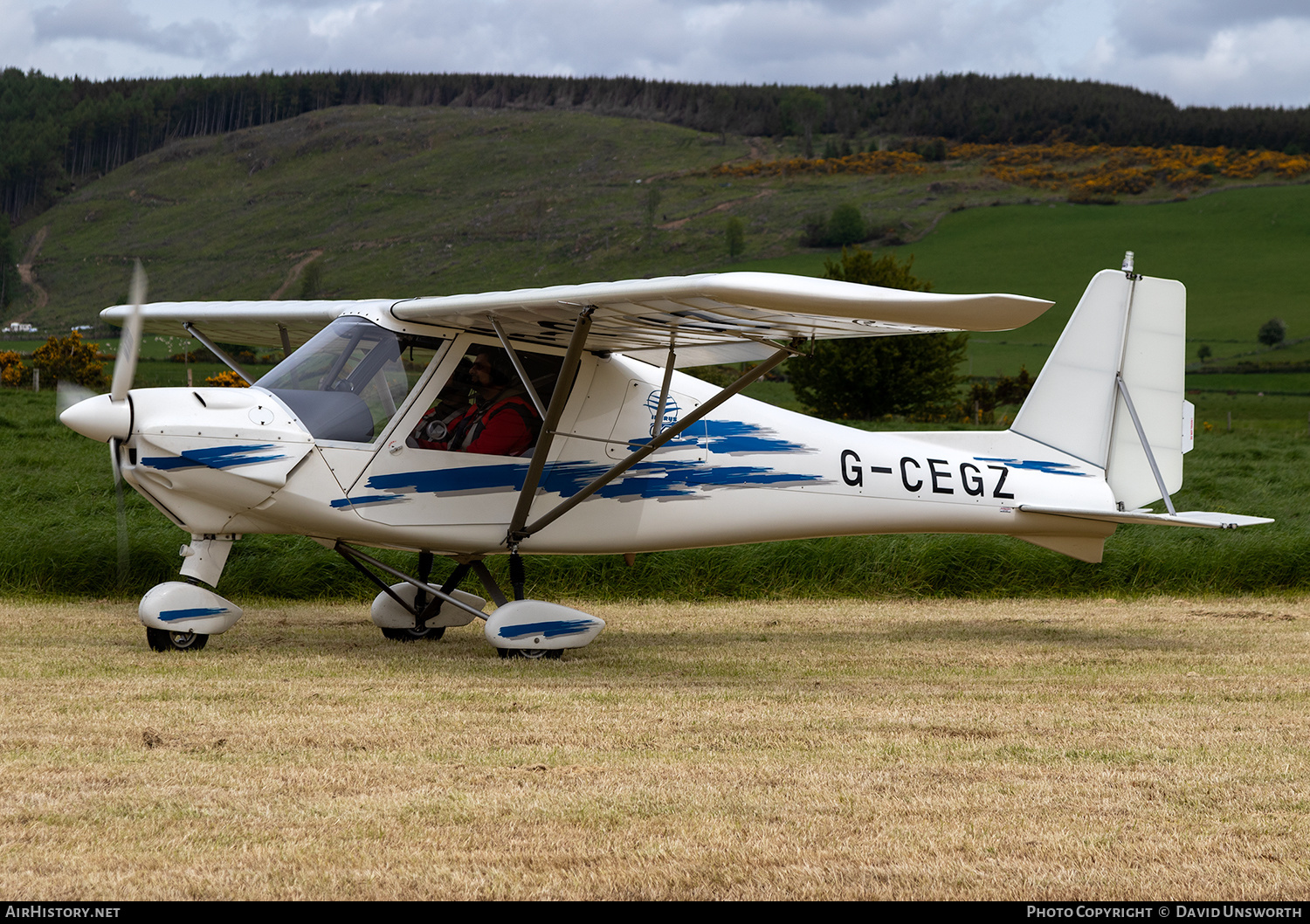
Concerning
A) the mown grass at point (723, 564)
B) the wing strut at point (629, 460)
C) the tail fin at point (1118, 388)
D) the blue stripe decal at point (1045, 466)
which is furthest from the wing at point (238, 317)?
the tail fin at point (1118, 388)

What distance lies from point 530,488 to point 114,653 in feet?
9.03

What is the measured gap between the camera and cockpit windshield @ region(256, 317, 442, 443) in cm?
764

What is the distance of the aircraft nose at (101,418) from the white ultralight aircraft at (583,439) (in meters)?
0.01

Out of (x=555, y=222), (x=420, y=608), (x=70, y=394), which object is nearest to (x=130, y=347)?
(x=70, y=394)

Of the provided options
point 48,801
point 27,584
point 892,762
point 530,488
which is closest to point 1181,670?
point 892,762

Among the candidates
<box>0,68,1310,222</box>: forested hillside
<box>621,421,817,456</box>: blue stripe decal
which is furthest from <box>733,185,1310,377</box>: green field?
<box>621,421,817,456</box>: blue stripe decal

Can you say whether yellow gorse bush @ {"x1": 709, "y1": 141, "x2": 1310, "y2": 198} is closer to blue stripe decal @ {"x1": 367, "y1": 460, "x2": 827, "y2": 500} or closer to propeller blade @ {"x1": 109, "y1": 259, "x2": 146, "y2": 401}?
blue stripe decal @ {"x1": 367, "y1": 460, "x2": 827, "y2": 500}

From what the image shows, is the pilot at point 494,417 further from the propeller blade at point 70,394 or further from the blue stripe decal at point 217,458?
the propeller blade at point 70,394

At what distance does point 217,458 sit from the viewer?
7.21 metres

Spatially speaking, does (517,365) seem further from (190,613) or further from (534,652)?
(190,613)

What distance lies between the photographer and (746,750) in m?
5.04

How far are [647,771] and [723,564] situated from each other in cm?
759

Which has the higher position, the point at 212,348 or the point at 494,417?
the point at 212,348

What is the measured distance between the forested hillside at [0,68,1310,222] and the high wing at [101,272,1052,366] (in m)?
133
